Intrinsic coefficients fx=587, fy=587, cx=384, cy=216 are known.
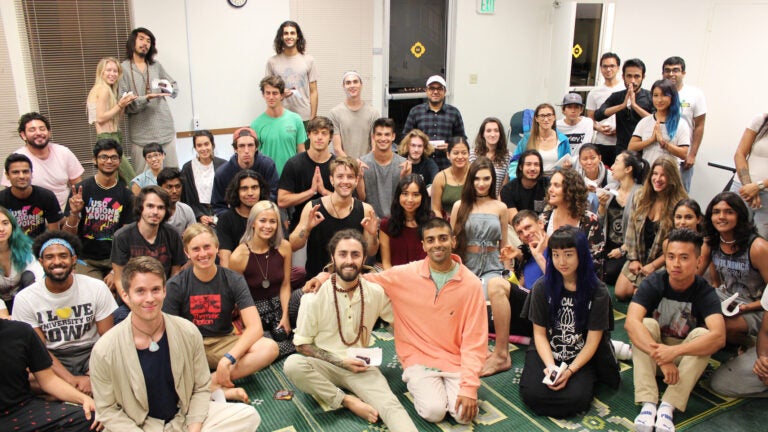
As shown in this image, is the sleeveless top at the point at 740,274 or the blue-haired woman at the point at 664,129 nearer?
the sleeveless top at the point at 740,274

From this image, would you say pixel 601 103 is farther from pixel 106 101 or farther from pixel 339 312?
pixel 106 101

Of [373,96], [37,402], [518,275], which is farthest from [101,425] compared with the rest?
[373,96]

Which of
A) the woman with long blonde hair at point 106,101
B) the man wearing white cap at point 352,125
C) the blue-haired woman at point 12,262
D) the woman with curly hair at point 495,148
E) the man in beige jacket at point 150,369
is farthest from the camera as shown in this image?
the man wearing white cap at point 352,125

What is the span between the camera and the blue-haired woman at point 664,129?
4.85 m

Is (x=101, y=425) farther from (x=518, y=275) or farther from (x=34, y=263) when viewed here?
(x=518, y=275)

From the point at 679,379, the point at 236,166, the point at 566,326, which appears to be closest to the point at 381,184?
the point at 236,166

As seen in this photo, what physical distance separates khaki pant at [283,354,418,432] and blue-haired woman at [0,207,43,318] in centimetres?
168

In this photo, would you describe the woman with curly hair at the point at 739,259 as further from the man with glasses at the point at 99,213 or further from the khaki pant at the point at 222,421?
the man with glasses at the point at 99,213

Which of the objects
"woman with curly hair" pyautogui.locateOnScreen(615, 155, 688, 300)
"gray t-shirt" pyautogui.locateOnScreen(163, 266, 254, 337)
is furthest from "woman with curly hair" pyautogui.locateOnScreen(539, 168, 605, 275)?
"gray t-shirt" pyautogui.locateOnScreen(163, 266, 254, 337)

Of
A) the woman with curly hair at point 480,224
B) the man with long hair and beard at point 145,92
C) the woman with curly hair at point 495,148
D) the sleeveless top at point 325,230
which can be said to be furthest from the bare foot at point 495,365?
the man with long hair and beard at point 145,92

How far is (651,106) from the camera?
18.0 feet

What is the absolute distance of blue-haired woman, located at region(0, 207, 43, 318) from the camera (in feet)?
11.1

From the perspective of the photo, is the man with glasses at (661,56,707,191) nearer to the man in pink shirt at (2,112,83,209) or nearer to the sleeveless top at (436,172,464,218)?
the sleeveless top at (436,172,464,218)

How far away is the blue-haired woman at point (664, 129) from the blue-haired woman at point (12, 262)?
468cm
